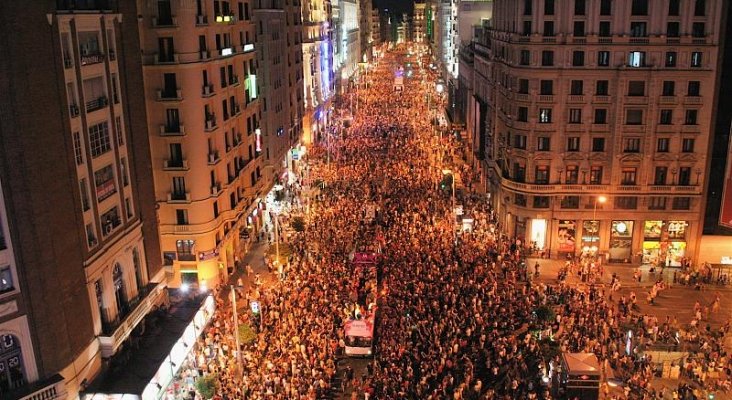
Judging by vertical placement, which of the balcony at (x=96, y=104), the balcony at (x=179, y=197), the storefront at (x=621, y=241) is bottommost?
the storefront at (x=621, y=241)

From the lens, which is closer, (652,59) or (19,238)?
(19,238)

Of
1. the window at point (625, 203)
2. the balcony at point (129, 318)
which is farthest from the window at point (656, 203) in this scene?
the balcony at point (129, 318)

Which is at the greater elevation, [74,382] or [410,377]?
[74,382]

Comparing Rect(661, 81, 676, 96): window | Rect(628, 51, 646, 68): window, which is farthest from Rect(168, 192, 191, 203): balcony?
Rect(661, 81, 676, 96): window

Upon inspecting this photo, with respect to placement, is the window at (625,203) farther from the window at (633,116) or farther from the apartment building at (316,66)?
the apartment building at (316,66)


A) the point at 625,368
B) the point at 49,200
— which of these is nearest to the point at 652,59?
the point at 625,368

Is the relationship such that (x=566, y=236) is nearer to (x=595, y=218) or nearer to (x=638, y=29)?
(x=595, y=218)

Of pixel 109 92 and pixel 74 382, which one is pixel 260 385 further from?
pixel 109 92
